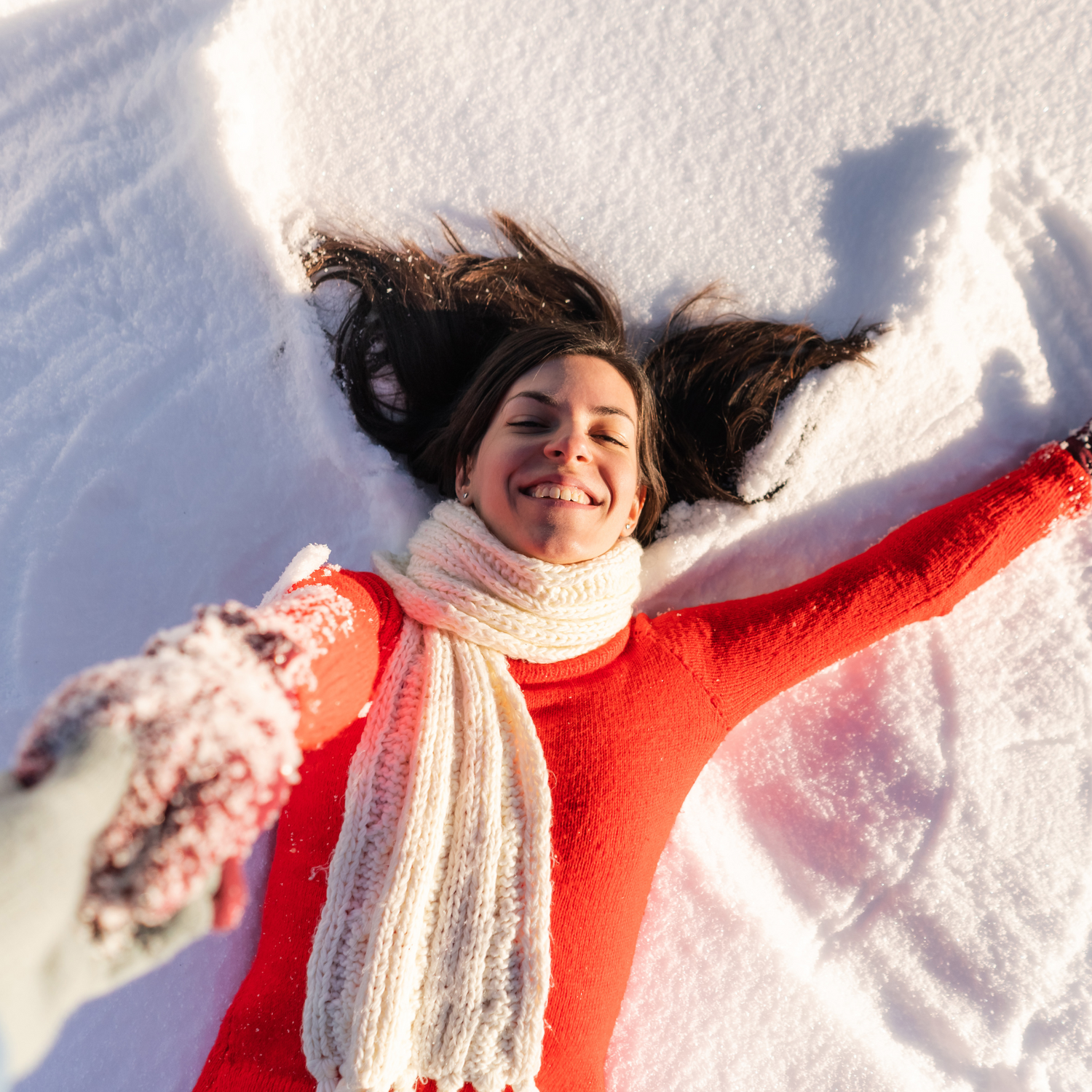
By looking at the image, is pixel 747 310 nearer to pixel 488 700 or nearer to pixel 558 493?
pixel 558 493

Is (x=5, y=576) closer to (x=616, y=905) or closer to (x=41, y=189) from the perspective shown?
(x=41, y=189)

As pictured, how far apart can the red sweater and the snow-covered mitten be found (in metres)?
0.02

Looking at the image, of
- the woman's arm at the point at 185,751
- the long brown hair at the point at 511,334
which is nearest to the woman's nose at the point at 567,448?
the long brown hair at the point at 511,334

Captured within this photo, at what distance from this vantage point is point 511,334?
4.92ft

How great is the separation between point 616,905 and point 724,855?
40 centimetres

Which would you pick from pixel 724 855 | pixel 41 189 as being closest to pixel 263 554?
pixel 41 189

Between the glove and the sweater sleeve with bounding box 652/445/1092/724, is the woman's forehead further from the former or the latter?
the glove

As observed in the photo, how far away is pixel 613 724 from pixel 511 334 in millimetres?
739

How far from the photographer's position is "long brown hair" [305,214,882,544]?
153 centimetres

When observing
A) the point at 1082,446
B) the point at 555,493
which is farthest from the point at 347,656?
the point at 1082,446

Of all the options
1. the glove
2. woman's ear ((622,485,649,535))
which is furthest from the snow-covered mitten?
the glove

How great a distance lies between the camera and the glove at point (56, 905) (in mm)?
658

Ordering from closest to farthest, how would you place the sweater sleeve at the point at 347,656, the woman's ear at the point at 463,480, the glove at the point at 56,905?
1. the glove at the point at 56,905
2. the sweater sleeve at the point at 347,656
3. the woman's ear at the point at 463,480

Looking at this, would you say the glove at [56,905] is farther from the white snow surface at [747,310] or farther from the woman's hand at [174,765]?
the white snow surface at [747,310]
